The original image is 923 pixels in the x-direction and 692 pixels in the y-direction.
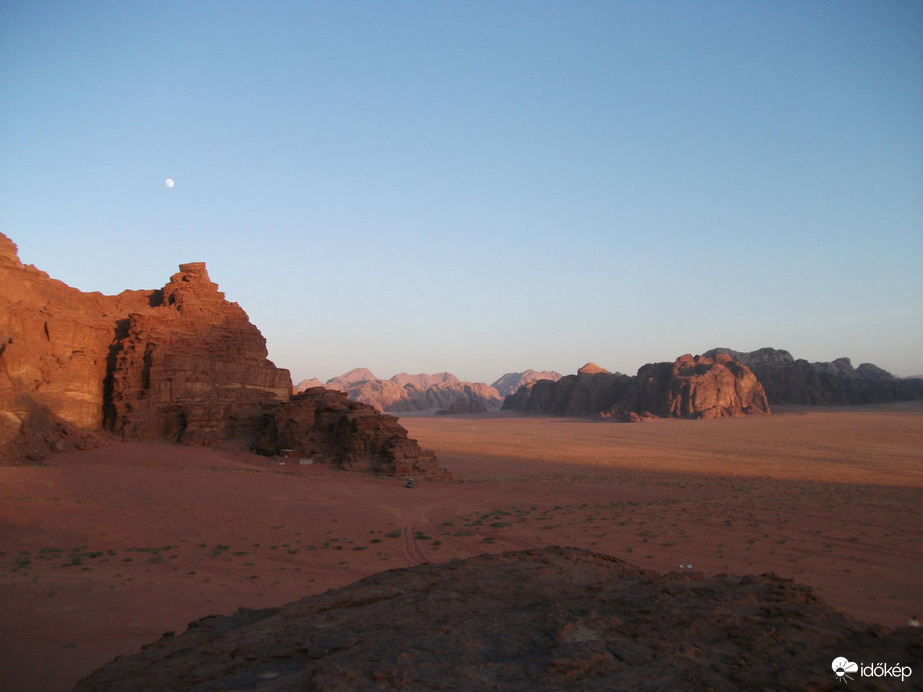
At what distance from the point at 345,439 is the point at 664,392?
217ft

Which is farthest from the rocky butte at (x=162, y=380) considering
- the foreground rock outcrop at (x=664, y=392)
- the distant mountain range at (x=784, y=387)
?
the foreground rock outcrop at (x=664, y=392)

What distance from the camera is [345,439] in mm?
26266

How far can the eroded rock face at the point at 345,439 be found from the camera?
25.2 m

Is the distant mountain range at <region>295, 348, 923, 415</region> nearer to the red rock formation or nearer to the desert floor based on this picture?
the red rock formation

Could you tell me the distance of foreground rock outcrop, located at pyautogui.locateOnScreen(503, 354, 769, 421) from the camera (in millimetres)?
75750

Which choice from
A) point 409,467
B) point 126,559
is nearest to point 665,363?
point 409,467

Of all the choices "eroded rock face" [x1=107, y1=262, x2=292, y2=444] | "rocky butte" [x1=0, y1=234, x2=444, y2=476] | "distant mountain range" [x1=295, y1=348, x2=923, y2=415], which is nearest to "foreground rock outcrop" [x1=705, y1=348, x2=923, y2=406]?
"distant mountain range" [x1=295, y1=348, x2=923, y2=415]

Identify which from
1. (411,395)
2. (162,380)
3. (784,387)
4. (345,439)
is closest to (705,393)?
(784,387)

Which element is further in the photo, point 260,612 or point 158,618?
point 158,618

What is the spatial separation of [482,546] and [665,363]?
269ft

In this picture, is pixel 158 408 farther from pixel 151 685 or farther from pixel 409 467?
pixel 151 685

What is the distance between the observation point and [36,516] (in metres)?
14.2

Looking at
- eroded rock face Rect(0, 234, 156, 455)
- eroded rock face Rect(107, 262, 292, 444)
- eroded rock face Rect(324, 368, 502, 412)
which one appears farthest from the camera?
eroded rock face Rect(324, 368, 502, 412)

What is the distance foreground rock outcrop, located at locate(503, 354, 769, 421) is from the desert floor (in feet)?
153
